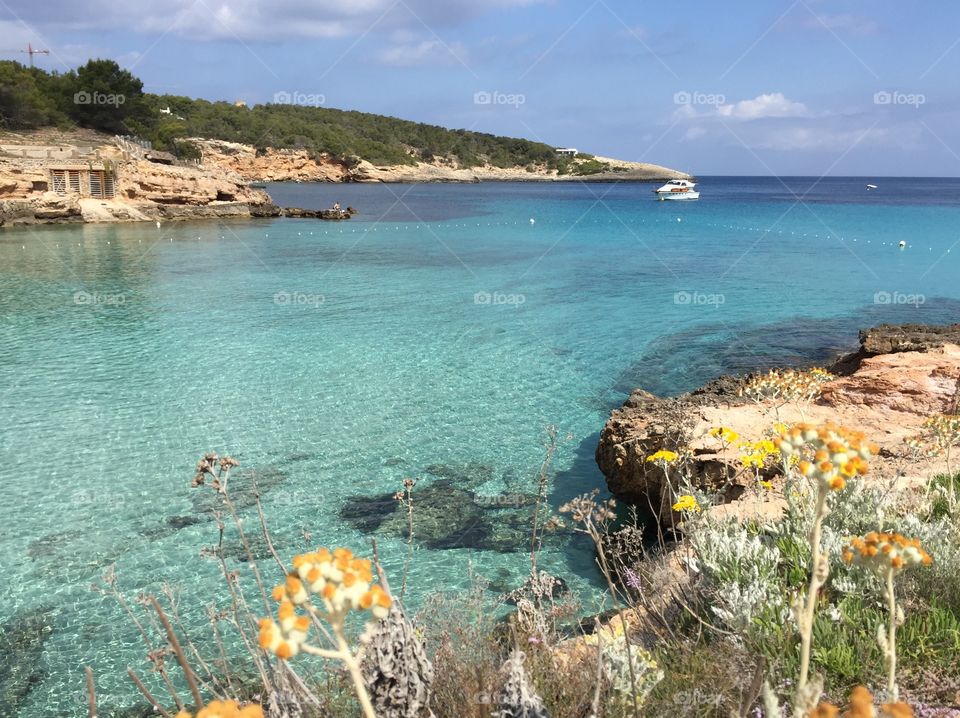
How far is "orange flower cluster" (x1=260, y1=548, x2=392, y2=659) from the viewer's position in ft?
5.40

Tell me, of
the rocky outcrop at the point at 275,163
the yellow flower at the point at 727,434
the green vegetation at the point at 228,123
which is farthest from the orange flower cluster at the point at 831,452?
the rocky outcrop at the point at 275,163

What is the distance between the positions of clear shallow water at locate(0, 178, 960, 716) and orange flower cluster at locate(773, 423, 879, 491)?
16.7ft

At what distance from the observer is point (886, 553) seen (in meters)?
2.19

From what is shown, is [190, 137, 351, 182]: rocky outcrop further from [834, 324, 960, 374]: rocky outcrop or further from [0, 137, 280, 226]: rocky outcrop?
[834, 324, 960, 374]: rocky outcrop

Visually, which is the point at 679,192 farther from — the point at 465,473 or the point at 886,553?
the point at 886,553

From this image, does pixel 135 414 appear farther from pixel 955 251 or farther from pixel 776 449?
pixel 955 251

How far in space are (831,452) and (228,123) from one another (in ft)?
407

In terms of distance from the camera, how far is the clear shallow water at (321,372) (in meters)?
7.59

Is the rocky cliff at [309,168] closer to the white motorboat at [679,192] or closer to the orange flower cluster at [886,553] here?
the white motorboat at [679,192]

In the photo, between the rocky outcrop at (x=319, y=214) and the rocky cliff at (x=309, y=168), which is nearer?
the rocky outcrop at (x=319, y=214)

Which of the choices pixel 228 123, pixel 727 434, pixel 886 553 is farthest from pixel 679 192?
pixel 886 553

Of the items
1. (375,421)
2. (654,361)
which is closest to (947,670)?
(375,421)

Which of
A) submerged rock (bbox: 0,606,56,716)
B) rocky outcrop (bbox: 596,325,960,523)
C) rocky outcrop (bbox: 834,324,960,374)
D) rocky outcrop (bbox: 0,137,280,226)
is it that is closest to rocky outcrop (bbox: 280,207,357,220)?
rocky outcrop (bbox: 0,137,280,226)

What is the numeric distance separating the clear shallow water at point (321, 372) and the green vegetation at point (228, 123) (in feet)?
105
